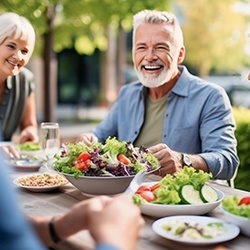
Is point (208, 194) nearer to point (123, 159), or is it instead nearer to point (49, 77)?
point (123, 159)

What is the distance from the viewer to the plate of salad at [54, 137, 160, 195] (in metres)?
2.16

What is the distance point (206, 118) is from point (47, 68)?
11.6 feet

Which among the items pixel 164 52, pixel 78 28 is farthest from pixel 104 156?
pixel 78 28

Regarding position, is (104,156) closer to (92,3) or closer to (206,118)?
(206,118)

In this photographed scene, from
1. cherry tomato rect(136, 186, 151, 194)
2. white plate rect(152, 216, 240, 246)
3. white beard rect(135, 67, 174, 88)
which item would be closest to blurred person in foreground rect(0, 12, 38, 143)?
white beard rect(135, 67, 174, 88)

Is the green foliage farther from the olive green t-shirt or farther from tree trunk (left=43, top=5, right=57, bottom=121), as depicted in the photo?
tree trunk (left=43, top=5, right=57, bottom=121)

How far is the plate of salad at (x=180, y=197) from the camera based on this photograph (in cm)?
189

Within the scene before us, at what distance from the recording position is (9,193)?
1062 millimetres

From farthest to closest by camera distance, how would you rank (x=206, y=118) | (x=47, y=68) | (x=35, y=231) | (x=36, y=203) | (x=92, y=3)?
(x=47, y=68)
(x=92, y=3)
(x=206, y=118)
(x=36, y=203)
(x=35, y=231)

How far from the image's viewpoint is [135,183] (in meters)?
2.06

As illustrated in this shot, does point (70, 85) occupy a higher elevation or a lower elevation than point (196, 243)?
lower

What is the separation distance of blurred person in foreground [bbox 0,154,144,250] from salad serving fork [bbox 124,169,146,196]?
0.47 m

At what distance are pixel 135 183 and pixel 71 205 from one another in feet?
0.96

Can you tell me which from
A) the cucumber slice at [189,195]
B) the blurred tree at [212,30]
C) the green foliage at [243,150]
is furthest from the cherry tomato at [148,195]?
the blurred tree at [212,30]
